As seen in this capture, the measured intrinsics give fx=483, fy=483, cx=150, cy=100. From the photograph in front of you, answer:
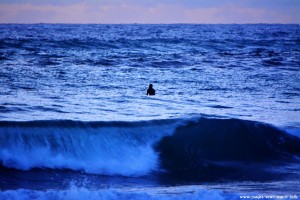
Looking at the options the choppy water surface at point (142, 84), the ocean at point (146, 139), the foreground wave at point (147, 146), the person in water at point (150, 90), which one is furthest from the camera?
the person in water at point (150, 90)

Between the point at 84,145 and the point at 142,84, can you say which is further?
the point at 142,84

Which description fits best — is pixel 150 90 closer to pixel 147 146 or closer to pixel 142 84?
pixel 142 84

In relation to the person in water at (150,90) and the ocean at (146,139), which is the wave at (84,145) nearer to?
the ocean at (146,139)

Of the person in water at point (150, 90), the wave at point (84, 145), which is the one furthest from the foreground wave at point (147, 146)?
the person in water at point (150, 90)

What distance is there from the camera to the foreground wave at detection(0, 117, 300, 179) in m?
9.48

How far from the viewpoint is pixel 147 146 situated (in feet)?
34.6

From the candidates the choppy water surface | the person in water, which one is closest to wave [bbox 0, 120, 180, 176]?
the choppy water surface

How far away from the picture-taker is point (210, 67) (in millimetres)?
25125

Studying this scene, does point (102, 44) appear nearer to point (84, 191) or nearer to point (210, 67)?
point (210, 67)

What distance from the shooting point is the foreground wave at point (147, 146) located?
9.48 meters

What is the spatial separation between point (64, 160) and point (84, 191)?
312 centimetres

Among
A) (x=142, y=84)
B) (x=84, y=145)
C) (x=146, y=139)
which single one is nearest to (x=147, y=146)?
(x=146, y=139)

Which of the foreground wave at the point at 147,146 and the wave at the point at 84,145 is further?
the foreground wave at the point at 147,146

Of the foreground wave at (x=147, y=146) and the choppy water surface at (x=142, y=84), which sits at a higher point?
the choppy water surface at (x=142, y=84)
